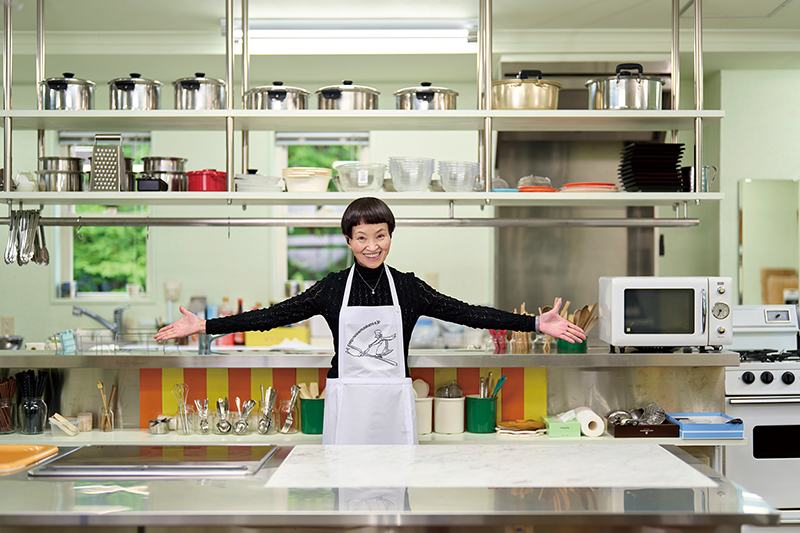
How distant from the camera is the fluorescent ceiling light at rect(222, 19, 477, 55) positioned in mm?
3979

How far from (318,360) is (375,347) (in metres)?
0.51

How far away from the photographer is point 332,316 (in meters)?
2.49

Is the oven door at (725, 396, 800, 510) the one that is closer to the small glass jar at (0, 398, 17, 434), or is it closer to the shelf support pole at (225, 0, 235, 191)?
the shelf support pole at (225, 0, 235, 191)

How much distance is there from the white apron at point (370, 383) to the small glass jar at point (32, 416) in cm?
140

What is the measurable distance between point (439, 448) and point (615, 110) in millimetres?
2011

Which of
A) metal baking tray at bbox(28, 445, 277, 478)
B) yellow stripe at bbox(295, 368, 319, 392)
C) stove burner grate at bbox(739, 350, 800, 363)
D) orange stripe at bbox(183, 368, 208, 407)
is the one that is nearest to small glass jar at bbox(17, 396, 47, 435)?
orange stripe at bbox(183, 368, 208, 407)

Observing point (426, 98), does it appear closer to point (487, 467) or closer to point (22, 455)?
point (487, 467)

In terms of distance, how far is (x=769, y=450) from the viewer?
357 cm

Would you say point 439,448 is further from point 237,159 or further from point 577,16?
point 237,159

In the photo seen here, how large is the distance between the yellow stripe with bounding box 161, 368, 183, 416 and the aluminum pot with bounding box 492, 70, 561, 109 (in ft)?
6.50

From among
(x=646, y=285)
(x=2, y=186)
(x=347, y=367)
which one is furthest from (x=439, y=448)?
(x=2, y=186)

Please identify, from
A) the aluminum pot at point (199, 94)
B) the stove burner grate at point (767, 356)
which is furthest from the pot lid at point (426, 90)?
the stove burner grate at point (767, 356)

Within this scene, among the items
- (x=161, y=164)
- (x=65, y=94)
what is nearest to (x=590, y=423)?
(x=161, y=164)

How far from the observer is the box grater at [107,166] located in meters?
3.12
